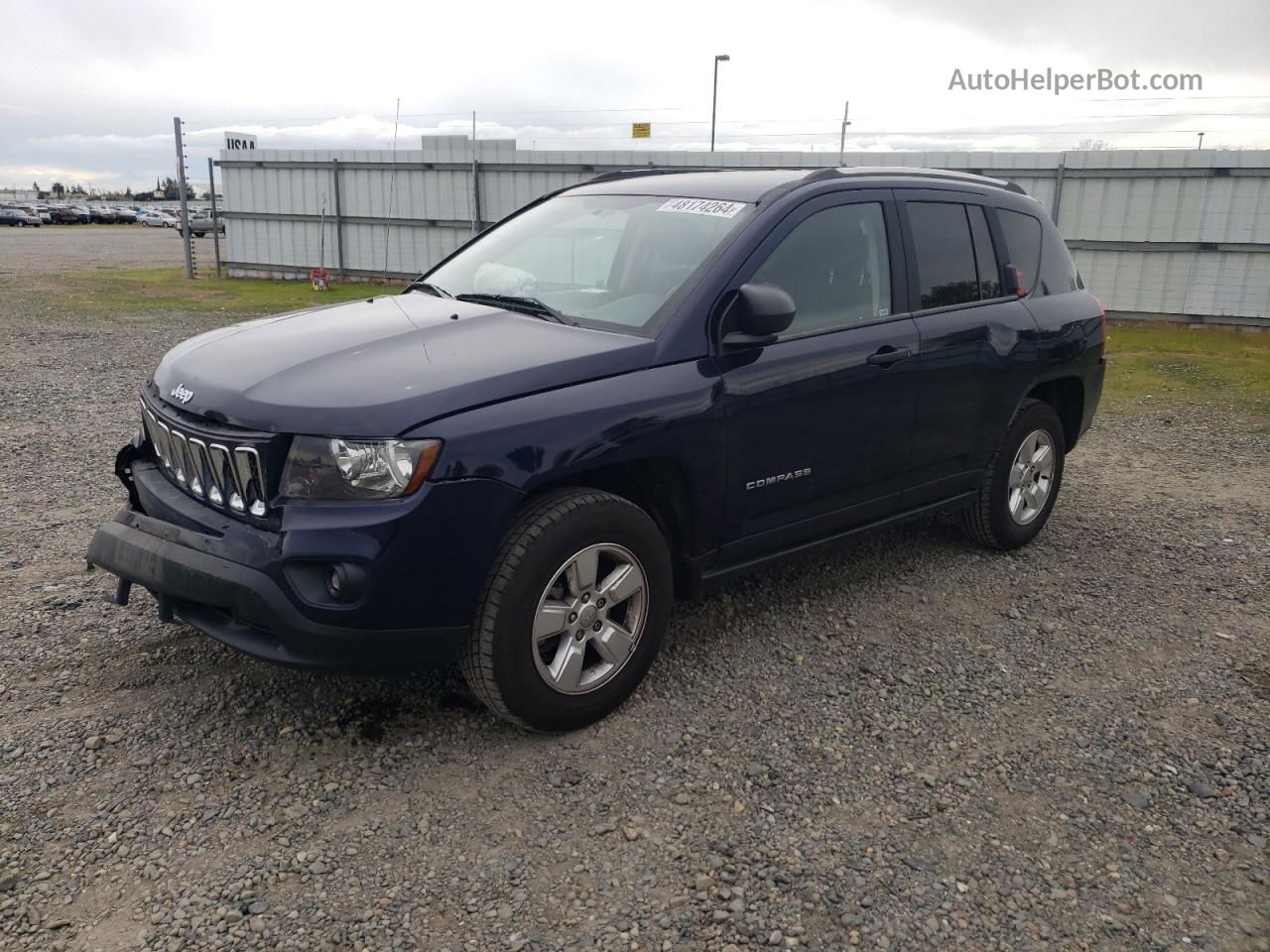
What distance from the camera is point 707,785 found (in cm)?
318

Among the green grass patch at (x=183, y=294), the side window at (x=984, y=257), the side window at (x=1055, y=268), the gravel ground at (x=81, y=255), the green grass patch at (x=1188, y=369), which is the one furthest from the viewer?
the gravel ground at (x=81, y=255)

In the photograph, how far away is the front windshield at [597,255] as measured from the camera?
382 centimetres

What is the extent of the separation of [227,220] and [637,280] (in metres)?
20.1

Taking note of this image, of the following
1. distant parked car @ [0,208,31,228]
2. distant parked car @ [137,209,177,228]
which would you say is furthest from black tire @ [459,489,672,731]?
distant parked car @ [137,209,177,228]

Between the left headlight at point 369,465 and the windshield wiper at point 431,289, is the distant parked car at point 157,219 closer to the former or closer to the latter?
the windshield wiper at point 431,289

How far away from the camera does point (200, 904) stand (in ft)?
8.56

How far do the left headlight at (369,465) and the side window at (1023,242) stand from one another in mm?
3417

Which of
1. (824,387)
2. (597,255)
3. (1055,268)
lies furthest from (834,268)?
(1055,268)

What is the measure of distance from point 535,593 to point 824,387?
148 cm

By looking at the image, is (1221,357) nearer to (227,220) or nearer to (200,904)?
(200,904)

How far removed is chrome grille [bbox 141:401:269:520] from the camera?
3.05m

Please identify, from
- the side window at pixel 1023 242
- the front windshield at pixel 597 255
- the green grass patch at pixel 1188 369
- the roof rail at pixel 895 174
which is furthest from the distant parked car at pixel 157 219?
the side window at pixel 1023 242

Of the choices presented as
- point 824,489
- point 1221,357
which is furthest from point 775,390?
point 1221,357

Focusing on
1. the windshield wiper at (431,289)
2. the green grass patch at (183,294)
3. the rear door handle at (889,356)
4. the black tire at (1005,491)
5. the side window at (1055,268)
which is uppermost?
the side window at (1055,268)
